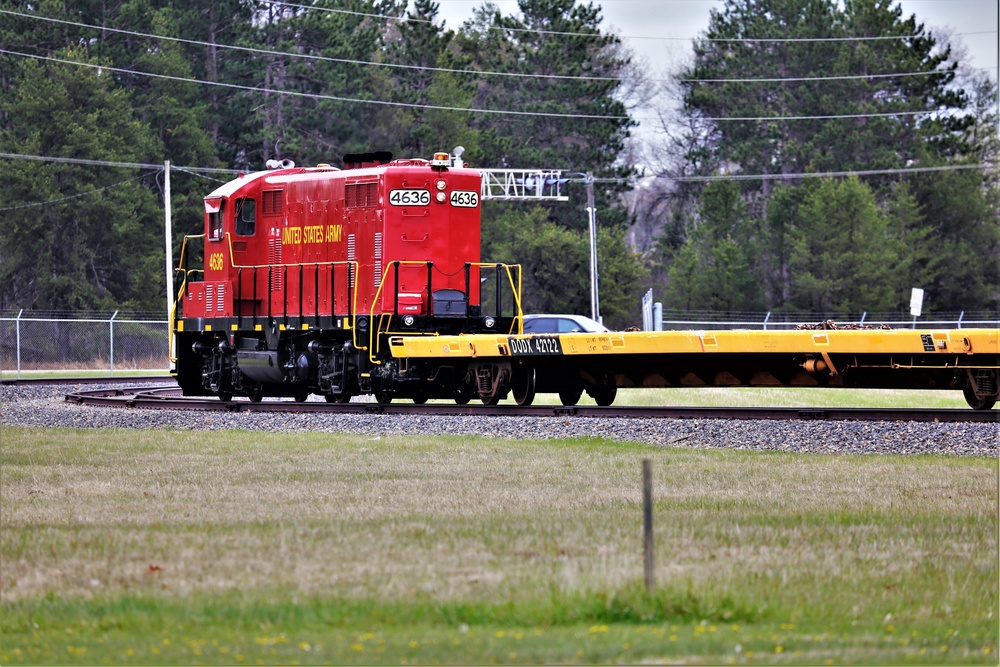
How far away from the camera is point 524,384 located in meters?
20.9

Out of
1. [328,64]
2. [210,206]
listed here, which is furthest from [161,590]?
[328,64]

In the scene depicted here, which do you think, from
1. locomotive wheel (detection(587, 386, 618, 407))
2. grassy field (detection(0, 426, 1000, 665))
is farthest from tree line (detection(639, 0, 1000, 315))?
grassy field (detection(0, 426, 1000, 665))

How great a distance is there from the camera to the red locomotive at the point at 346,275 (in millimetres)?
21672

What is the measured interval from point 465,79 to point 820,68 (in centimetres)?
1692

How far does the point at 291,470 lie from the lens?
13.8 metres

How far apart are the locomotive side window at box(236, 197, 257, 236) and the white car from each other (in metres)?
7.04

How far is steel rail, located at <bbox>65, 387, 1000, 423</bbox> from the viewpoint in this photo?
1719cm

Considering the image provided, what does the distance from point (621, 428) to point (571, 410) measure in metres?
1.74

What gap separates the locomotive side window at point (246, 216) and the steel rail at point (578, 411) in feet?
10.4

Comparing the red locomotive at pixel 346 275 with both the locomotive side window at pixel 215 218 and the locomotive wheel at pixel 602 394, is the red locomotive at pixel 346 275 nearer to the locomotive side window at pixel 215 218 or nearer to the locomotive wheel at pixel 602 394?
the locomotive side window at pixel 215 218

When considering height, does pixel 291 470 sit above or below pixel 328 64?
below

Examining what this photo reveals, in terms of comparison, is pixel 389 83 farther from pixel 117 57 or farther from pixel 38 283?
pixel 38 283

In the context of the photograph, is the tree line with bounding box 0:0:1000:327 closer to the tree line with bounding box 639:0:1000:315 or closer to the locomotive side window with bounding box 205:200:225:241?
the tree line with bounding box 639:0:1000:315

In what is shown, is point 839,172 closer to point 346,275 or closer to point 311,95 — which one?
point 311,95
